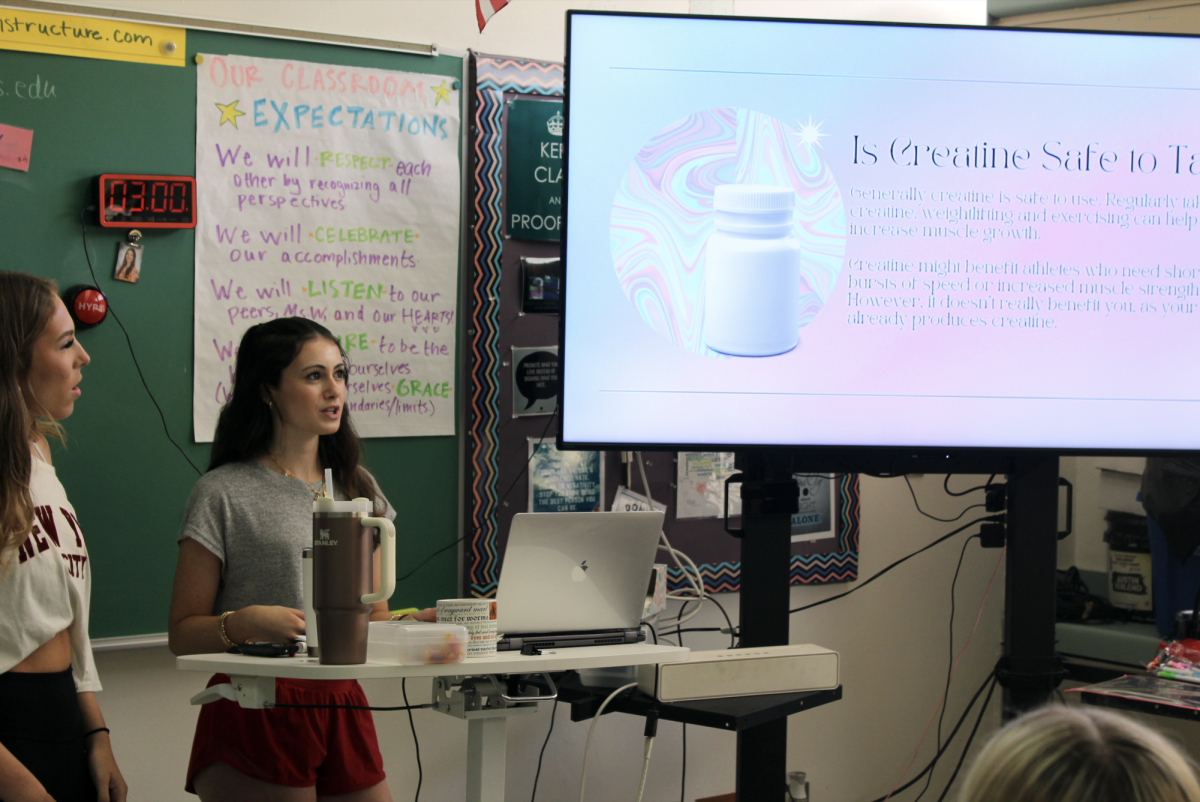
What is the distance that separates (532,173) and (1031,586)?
1441mm

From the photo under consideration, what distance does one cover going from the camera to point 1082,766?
70cm

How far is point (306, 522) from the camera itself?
176 cm

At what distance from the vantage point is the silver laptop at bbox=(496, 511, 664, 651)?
4.79 ft

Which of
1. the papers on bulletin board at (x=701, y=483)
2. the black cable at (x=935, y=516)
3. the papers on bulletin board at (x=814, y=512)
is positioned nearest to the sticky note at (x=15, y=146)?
the papers on bulletin board at (x=701, y=483)

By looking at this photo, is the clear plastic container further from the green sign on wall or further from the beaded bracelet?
the green sign on wall

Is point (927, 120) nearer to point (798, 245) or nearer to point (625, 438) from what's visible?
point (798, 245)

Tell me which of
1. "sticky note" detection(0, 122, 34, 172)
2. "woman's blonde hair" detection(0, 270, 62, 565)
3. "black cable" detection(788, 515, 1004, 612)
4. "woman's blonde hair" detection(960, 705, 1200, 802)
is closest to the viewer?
"woman's blonde hair" detection(960, 705, 1200, 802)

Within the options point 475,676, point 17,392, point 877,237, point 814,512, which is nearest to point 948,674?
point 814,512

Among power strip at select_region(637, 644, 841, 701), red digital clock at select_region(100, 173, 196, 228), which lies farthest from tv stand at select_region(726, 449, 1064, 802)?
red digital clock at select_region(100, 173, 196, 228)

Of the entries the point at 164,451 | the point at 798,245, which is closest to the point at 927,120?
the point at 798,245

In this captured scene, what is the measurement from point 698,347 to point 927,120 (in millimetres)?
645

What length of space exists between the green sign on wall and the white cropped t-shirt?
46.3 inches

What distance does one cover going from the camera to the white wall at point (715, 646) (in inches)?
83.7

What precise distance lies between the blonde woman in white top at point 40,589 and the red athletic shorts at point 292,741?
0.16 m
